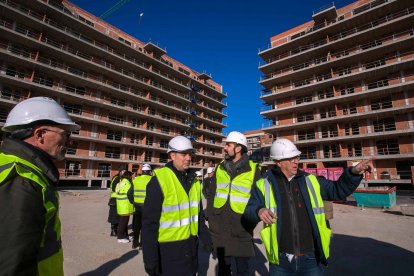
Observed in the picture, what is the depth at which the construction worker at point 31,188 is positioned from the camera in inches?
39.1

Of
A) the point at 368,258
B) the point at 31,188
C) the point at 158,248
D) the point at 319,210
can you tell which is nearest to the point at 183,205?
the point at 158,248

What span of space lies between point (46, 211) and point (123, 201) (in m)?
5.31

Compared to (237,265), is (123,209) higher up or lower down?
higher up

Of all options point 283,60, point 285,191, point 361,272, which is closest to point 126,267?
point 285,191

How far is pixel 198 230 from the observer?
3.01 m

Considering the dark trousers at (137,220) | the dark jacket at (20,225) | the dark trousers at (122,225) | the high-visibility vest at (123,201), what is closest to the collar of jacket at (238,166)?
the dark jacket at (20,225)

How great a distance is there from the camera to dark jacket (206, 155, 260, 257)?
2941 mm

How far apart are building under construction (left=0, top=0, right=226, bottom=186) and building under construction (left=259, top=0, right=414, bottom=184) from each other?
1816 cm

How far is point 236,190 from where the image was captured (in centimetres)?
317

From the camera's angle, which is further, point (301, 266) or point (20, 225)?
point (301, 266)

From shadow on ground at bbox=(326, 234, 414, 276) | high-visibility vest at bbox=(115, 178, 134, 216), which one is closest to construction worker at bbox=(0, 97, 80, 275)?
shadow on ground at bbox=(326, 234, 414, 276)

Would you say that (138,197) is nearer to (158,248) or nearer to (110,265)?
Result: (110,265)

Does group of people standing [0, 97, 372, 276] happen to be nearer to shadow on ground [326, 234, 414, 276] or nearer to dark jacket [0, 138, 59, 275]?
dark jacket [0, 138, 59, 275]

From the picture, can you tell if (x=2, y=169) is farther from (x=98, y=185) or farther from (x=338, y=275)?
(x=98, y=185)
